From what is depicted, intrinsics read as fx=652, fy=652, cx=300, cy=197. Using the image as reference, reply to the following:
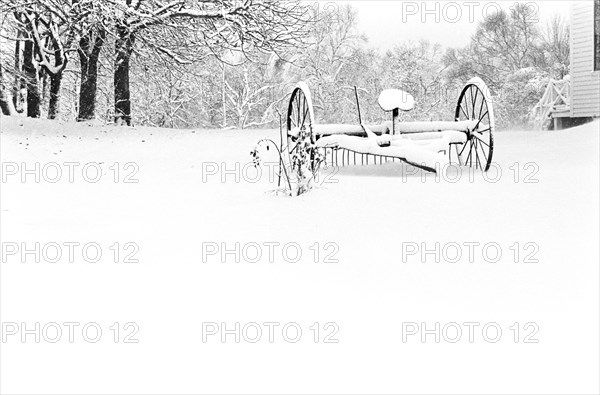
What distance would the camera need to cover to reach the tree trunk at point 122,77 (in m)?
15.7

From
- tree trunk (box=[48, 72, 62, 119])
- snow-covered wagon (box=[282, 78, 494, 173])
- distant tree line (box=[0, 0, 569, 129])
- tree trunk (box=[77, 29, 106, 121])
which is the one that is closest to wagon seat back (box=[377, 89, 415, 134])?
snow-covered wagon (box=[282, 78, 494, 173])

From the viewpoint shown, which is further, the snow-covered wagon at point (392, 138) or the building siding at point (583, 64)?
the building siding at point (583, 64)

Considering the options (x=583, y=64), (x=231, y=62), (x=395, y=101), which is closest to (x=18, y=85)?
(x=231, y=62)

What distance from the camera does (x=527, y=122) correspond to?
27.0 meters

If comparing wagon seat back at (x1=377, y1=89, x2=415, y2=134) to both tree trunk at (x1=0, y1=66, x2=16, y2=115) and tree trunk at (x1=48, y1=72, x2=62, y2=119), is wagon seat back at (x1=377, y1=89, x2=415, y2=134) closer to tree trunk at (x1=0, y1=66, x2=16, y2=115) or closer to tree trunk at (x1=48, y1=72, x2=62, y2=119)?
tree trunk at (x1=48, y1=72, x2=62, y2=119)

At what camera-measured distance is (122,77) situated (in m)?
16.2

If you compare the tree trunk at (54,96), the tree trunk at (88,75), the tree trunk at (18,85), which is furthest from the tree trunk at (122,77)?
the tree trunk at (18,85)

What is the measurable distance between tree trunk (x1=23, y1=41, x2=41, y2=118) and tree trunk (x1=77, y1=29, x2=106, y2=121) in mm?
2106

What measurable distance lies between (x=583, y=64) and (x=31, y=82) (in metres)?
14.5

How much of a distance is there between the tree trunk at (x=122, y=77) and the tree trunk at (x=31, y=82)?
2424 millimetres

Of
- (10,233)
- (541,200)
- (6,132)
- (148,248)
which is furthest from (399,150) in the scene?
(6,132)

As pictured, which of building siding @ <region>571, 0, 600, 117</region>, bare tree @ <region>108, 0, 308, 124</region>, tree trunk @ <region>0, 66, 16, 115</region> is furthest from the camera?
tree trunk @ <region>0, 66, 16, 115</region>

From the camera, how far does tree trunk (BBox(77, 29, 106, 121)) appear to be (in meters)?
15.6

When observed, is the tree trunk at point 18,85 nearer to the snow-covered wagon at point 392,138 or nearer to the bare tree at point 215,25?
the bare tree at point 215,25
